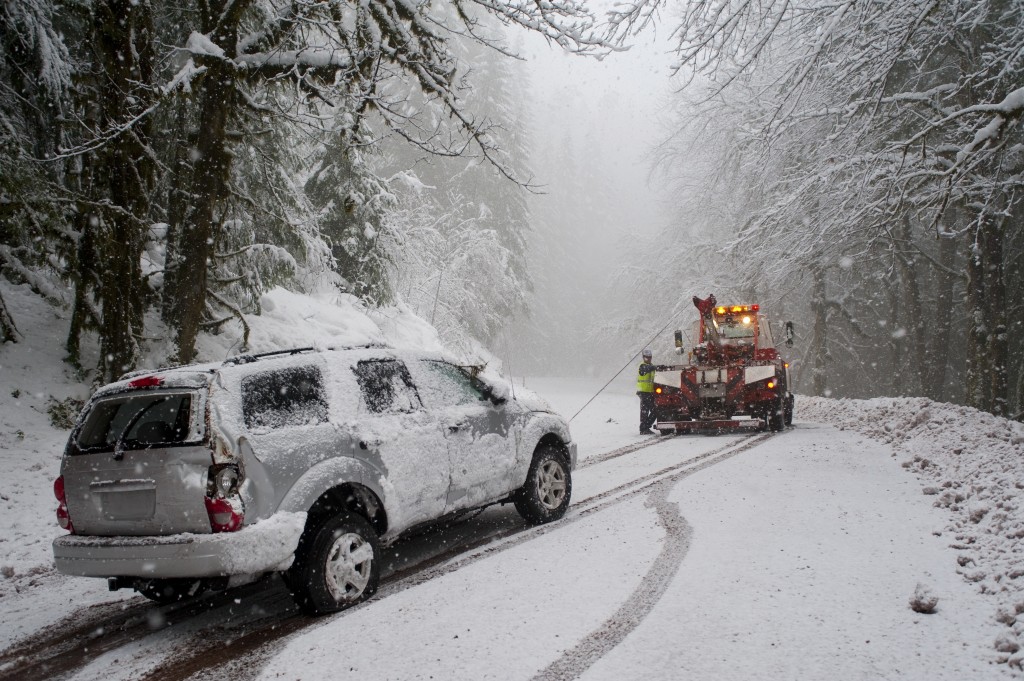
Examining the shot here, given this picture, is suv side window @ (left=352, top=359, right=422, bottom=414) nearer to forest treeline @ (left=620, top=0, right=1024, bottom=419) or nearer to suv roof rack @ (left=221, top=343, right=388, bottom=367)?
suv roof rack @ (left=221, top=343, right=388, bottom=367)

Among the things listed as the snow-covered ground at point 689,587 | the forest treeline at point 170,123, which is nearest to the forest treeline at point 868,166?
the forest treeline at point 170,123

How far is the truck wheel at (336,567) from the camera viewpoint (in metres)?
4.55

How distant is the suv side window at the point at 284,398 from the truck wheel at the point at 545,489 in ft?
8.01

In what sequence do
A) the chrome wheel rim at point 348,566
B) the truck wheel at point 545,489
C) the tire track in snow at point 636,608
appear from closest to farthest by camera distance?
the tire track in snow at point 636,608
the chrome wheel rim at point 348,566
the truck wheel at point 545,489

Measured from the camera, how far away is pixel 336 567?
15.5ft

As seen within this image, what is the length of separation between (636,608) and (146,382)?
3528 mm

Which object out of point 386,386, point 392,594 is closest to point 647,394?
point 386,386

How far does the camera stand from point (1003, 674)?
3354 millimetres

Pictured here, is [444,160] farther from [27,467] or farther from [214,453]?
[214,453]

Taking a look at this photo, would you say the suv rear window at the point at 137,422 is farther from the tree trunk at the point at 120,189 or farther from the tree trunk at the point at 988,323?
the tree trunk at the point at 988,323

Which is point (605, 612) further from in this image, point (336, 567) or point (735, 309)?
point (735, 309)

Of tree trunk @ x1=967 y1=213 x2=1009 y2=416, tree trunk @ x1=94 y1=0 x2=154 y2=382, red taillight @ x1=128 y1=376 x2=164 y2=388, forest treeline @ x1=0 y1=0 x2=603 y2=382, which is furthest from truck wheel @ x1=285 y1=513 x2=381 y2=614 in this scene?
tree trunk @ x1=967 y1=213 x2=1009 y2=416

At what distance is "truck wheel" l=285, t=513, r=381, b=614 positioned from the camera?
179 inches

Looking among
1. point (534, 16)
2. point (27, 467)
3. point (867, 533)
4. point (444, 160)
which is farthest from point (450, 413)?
point (444, 160)
